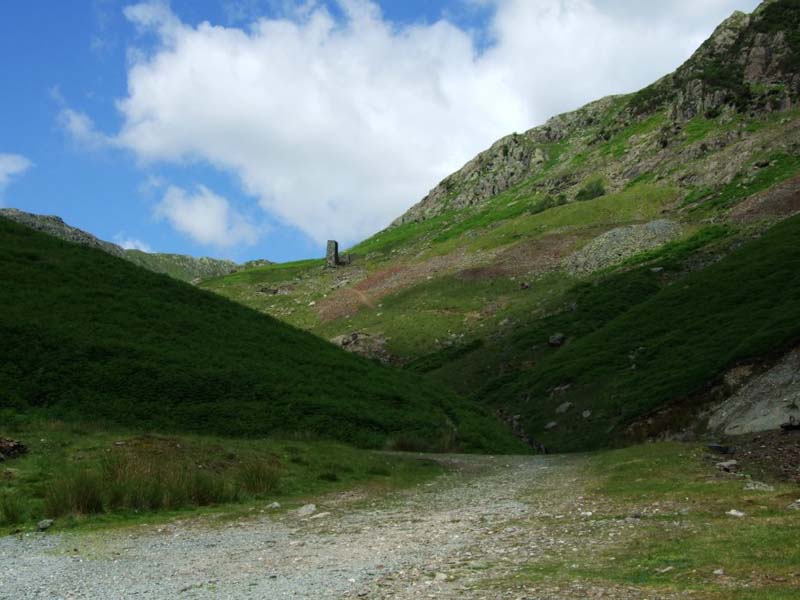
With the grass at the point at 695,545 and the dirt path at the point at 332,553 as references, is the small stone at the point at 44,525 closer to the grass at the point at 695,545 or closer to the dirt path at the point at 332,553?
the dirt path at the point at 332,553

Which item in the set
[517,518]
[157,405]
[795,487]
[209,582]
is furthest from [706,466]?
[157,405]

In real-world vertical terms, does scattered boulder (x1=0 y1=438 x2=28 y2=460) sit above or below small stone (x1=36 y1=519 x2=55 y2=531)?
above

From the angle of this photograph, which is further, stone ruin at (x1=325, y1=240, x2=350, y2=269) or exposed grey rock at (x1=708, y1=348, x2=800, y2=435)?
stone ruin at (x1=325, y1=240, x2=350, y2=269)

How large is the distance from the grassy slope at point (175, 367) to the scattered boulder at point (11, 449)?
594 cm

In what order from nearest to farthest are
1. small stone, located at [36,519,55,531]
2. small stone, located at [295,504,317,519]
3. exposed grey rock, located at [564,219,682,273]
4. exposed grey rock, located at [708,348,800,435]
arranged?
small stone, located at [36,519,55,531] < small stone, located at [295,504,317,519] < exposed grey rock, located at [708,348,800,435] < exposed grey rock, located at [564,219,682,273]

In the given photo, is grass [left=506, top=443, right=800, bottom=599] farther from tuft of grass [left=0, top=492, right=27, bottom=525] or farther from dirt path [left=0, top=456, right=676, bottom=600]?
tuft of grass [left=0, top=492, right=27, bottom=525]

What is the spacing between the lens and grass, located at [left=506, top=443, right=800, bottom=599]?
8.53 meters

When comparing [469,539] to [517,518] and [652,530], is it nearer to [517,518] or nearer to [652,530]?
[517,518]

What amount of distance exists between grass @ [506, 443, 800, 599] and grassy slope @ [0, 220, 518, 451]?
1904 centimetres

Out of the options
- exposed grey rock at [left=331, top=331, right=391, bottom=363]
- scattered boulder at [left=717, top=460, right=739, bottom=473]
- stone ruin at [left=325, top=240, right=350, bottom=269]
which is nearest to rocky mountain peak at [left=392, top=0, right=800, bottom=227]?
stone ruin at [left=325, top=240, right=350, bottom=269]

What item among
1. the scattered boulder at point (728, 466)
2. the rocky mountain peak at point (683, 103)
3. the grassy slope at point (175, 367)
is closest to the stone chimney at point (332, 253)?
the rocky mountain peak at point (683, 103)

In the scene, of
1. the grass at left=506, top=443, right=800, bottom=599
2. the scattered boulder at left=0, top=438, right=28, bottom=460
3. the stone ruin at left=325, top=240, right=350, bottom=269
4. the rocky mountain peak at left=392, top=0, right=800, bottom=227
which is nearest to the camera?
the grass at left=506, top=443, right=800, bottom=599

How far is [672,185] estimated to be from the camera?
289 feet

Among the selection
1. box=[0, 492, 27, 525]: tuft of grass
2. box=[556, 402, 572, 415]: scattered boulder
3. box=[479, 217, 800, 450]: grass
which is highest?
box=[479, 217, 800, 450]: grass
